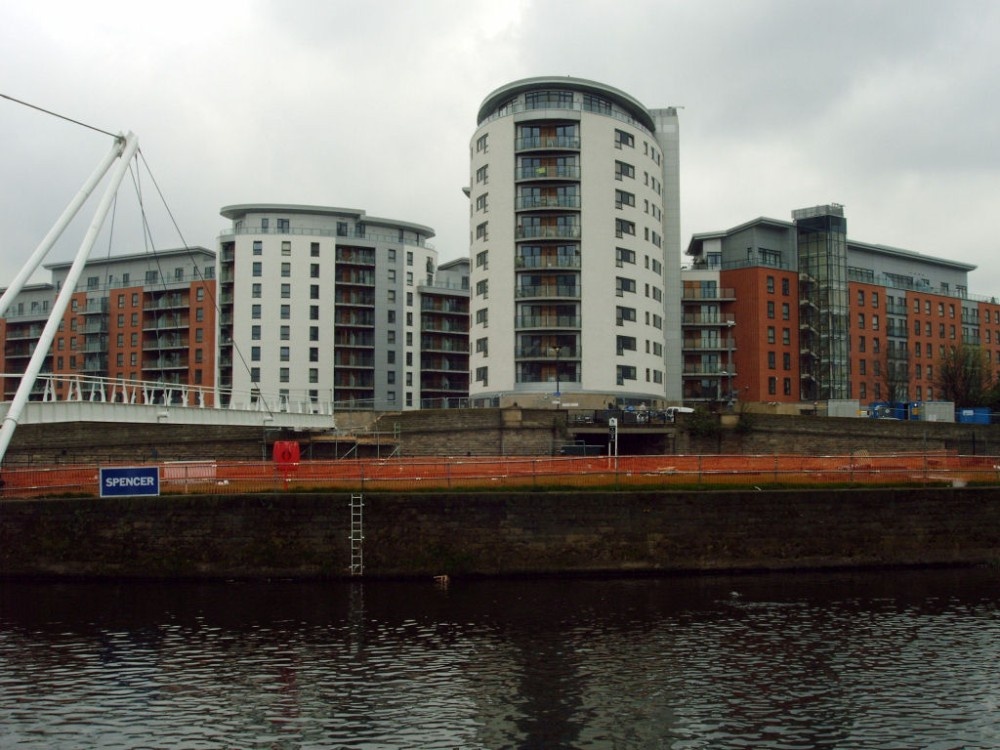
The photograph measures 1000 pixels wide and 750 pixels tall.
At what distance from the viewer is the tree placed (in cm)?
9706

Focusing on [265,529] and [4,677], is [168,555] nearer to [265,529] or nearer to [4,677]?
[265,529]

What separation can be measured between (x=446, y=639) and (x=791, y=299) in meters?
82.2

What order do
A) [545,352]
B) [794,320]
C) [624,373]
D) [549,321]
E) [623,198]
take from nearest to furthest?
[545,352]
[549,321]
[624,373]
[623,198]
[794,320]

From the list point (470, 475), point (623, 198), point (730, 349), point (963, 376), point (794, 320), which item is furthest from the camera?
point (794, 320)

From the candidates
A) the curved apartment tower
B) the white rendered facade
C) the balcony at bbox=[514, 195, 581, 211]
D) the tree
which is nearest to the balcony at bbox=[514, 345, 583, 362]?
the curved apartment tower

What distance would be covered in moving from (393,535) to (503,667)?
45.5ft

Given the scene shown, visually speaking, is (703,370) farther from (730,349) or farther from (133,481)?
(133,481)

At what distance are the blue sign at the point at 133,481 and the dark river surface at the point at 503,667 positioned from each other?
441cm

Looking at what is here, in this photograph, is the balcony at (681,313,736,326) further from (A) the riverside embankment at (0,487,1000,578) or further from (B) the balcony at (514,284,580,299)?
(A) the riverside embankment at (0,487,1000,578)

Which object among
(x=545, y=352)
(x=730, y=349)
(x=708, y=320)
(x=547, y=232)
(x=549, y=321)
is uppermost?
(x=547, y=232)

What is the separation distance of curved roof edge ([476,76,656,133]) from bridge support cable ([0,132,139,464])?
4351 cm

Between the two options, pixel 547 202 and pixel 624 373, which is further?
pixel 624 373

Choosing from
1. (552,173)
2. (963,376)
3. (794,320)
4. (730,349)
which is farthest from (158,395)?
(963,376)

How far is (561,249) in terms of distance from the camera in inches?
3142
